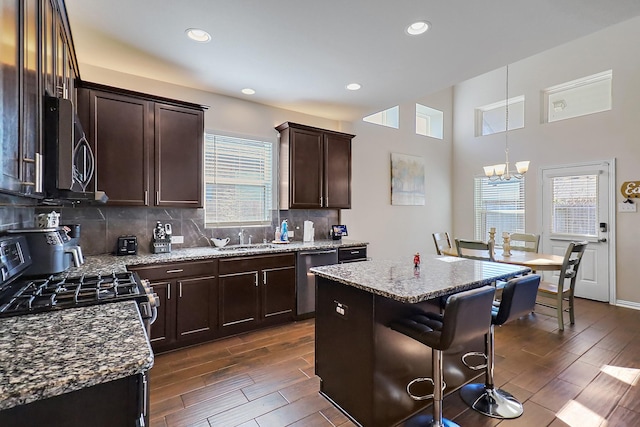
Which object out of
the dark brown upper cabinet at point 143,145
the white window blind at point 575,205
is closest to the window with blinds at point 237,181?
the dark brown upper cabinet at point 143,145

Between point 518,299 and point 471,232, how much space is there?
192 inches

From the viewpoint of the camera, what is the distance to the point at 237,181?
158 inches

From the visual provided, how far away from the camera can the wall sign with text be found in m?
4.24

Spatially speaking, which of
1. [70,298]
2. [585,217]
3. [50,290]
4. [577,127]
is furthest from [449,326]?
[577,127]

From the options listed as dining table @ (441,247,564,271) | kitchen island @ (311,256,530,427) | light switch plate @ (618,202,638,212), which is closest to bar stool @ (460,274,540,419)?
kitchen island @ (311,256,530,427)

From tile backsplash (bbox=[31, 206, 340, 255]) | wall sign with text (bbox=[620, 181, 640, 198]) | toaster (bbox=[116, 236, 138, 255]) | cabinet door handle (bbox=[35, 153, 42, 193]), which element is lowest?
toaster (bbox=[116, 236, 138, 255])

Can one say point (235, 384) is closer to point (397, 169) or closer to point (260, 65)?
point (260, 65)

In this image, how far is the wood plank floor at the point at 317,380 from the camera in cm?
205

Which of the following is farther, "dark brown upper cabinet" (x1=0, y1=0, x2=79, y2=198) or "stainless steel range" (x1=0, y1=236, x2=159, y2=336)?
"stainless steel range" (x1=0, y1=236, x2=159, y2=336)

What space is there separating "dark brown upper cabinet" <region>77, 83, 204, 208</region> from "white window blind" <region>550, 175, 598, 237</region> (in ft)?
17.8

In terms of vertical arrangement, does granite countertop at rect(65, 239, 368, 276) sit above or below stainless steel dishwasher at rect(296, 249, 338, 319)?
above

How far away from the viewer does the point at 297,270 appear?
12.3 ft

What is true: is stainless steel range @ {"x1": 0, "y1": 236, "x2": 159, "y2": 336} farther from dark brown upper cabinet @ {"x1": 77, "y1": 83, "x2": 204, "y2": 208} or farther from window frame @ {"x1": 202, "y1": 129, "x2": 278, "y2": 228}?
window frame @ {"x1": 202, "y1": 129, "x2": 278, "y2": 228}

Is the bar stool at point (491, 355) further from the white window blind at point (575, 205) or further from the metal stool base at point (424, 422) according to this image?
the white window blind at point (575, 205)
